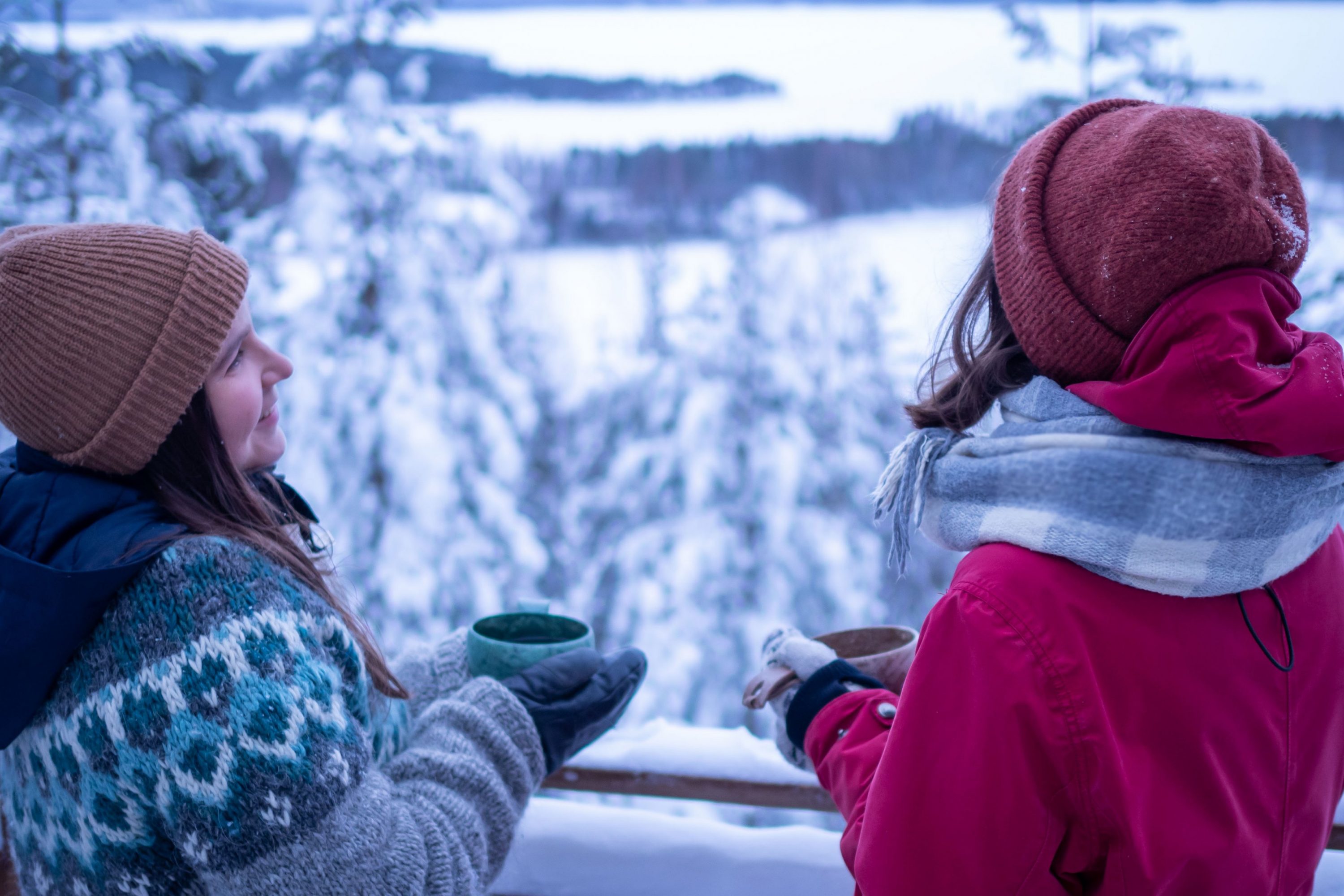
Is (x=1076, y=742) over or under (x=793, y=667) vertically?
over

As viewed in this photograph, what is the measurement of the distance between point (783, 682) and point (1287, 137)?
393 cm

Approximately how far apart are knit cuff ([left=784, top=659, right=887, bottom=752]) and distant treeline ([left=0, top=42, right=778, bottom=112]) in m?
4.29

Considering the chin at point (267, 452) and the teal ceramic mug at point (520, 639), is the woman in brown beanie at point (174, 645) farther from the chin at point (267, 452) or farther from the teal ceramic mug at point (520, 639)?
the teal ceramic mug at point (520, 639)

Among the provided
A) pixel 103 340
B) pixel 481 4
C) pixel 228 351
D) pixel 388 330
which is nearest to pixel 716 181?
pixel 481 4

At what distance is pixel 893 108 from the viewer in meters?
4.82

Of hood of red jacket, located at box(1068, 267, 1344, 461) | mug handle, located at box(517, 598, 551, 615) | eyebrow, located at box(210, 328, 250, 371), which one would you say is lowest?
mug handle, located at box(517, 598, 551, 615)

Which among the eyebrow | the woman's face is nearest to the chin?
the woman's face

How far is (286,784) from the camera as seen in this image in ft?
3.37

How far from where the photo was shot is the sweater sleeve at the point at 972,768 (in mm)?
937

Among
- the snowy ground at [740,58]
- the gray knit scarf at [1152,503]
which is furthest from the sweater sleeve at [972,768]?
the snowy ground at [740,58]

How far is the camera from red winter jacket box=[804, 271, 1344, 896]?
35.4 inches

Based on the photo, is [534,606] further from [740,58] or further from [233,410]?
[740,58]

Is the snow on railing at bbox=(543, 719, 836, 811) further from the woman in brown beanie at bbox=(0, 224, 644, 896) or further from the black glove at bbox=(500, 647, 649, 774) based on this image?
the woman in brown beanie at bbox=(0, 224, 644, 896)

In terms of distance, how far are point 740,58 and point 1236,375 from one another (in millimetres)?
4577
